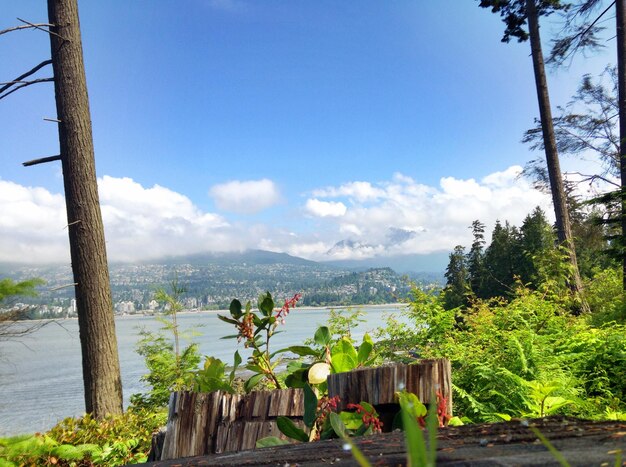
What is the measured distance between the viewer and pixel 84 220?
5.87 metres

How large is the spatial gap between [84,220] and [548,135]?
11048 millimetres

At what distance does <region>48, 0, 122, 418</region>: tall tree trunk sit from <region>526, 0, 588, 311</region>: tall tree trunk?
32.6 feet

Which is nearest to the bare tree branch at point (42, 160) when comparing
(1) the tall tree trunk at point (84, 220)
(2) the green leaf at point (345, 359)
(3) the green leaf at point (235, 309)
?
(1) the tall tree trunk at point (84, 220)

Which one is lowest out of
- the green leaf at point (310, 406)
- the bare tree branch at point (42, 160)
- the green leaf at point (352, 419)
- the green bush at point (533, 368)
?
the green bush at point (533, 368)

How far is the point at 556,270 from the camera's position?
32.3 feet

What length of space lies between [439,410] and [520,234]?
35715mm

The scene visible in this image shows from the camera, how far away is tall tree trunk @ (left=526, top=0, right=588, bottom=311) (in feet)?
37.7

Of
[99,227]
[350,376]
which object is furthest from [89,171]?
[350,376]

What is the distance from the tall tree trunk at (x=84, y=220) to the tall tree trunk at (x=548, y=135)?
32.6 ft

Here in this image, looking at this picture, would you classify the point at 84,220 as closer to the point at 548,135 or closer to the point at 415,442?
the point at 415,442

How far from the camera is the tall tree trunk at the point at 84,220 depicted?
18.7 feet

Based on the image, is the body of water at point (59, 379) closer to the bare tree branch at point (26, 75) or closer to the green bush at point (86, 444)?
the green bush at point (86, 444)

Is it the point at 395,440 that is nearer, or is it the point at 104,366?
the point at 395,440

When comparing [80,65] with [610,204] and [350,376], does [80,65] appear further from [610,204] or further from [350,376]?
[610,204]
